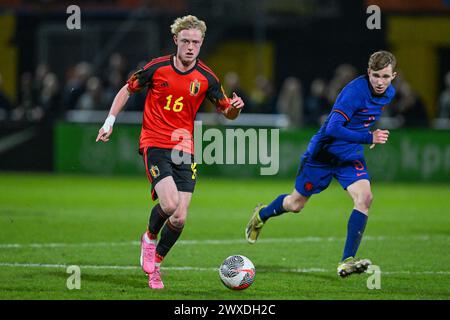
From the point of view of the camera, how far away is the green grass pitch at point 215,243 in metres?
9.42

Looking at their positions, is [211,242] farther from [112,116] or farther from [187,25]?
[187,25]

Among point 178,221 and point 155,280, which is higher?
point 178,221

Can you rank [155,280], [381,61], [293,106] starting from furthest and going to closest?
[293,106] → [381,61] → [155,280]

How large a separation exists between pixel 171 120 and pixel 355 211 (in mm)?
1987

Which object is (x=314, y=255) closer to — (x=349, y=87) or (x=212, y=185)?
(x=349, y=87)

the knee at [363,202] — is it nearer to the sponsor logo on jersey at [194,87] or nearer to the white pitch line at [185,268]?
the white pitch line at [185,268]

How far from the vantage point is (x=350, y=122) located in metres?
10.5

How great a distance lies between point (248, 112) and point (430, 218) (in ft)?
27.7

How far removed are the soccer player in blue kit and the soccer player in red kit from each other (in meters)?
1.11

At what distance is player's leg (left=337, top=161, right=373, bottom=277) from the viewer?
990cm

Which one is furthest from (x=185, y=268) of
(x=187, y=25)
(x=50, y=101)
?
(x=50, y=101)

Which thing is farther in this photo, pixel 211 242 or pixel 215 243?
pixel 211 242

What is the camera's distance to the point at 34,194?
63.4ft

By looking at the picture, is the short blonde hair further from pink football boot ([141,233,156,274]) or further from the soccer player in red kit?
pink football boot ([141,233,156,274])
